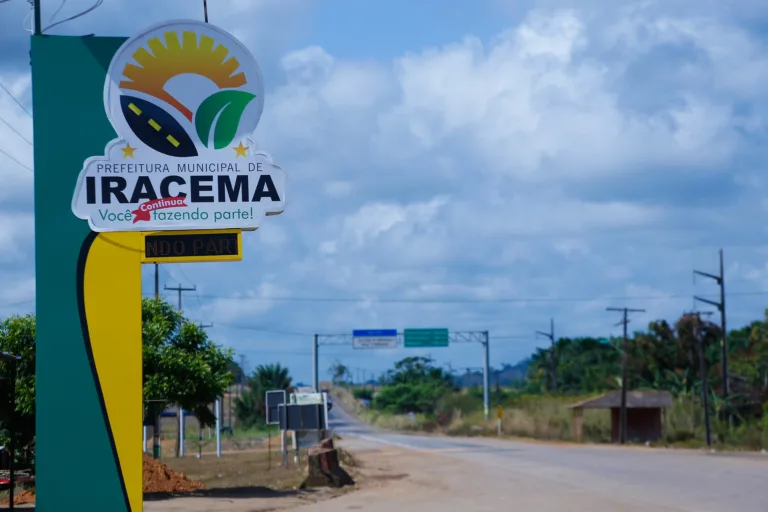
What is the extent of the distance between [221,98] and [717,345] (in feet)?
229

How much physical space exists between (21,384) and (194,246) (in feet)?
27.8

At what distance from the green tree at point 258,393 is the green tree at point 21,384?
39613mm

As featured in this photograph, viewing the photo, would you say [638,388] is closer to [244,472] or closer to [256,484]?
[244,472]

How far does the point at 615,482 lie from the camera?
1092 inches

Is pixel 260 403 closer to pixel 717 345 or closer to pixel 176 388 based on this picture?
pixel 717 345

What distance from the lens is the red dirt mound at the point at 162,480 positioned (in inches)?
948

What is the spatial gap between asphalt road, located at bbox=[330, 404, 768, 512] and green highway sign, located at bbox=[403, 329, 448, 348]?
77.7ft

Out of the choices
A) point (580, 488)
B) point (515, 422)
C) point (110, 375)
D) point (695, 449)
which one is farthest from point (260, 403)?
point (110, 375)

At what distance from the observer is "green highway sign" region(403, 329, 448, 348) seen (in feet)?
217

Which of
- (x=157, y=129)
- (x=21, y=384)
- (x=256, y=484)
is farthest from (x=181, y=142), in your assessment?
(x=256, y=484)

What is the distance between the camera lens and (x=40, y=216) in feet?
45.7

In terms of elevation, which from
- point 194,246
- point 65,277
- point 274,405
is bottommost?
point 274,405

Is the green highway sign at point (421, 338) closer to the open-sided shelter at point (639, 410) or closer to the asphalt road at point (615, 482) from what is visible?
the open-sided shelter at point (639, 410)

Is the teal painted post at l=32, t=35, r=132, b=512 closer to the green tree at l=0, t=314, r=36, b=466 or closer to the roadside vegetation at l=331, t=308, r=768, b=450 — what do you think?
the green tree at l=0, t=314, r=36, b=466
